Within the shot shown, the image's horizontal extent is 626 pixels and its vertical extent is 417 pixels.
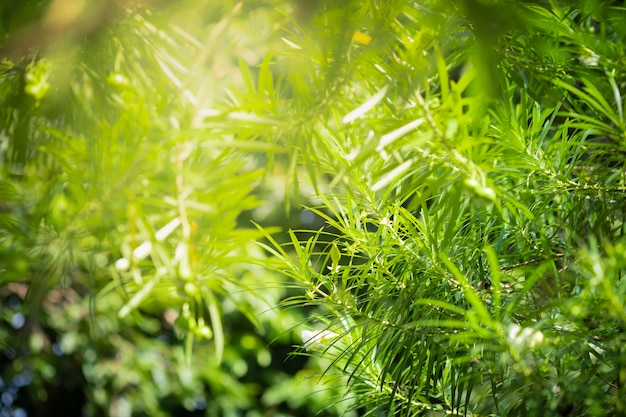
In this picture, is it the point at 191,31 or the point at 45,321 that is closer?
the point at 191,31

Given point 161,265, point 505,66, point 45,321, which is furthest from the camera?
point 45,321

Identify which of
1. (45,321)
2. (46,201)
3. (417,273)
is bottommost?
(45,321)

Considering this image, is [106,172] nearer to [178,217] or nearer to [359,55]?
[178,217]

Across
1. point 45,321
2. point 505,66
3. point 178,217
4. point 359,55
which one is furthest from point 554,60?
point 45,321

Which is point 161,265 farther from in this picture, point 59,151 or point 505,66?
point 505,66

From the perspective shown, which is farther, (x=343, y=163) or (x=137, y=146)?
(x=343, y=163)

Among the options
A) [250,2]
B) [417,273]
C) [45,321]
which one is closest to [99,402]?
[45,321]

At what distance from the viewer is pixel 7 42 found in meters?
0.32

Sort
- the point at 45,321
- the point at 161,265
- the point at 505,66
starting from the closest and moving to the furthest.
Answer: the point at 161,265
the point at 505,66
the point at 45,321

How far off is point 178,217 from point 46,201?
109 millimetres

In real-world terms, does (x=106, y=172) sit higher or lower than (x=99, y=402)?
higher

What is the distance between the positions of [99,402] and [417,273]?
1.82 metres

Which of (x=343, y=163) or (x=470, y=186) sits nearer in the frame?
(x=470, y=186)

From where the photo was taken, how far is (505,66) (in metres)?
0.38
